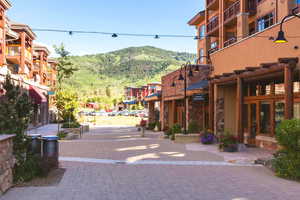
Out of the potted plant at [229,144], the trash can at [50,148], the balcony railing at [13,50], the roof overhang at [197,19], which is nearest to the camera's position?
the trash can at [50,148]

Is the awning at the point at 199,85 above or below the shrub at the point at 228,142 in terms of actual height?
above

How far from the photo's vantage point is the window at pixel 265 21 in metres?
21.9

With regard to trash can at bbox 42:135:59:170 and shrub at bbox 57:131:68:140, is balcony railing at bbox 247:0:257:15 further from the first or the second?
trash can at bbox 42:135:59:170

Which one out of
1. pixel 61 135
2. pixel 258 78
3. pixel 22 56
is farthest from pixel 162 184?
pixel 22 56

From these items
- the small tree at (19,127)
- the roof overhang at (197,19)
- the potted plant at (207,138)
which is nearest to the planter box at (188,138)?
the potted plant at (207,138)

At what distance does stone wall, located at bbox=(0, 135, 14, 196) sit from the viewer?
7.08 m

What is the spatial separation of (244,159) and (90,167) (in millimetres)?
5699

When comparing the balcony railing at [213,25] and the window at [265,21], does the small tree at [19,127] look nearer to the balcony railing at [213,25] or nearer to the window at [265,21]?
the window at [265,21]

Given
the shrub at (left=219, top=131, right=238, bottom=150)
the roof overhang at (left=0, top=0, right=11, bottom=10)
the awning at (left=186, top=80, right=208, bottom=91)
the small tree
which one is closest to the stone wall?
the small tree

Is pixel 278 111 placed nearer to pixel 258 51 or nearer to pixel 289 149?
pixel 258 51

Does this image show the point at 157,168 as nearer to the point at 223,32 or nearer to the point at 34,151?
the point at 34,151

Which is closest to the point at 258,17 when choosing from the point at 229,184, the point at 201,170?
the point at 201,170

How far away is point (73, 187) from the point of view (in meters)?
7.81

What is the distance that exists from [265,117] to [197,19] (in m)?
22.4
